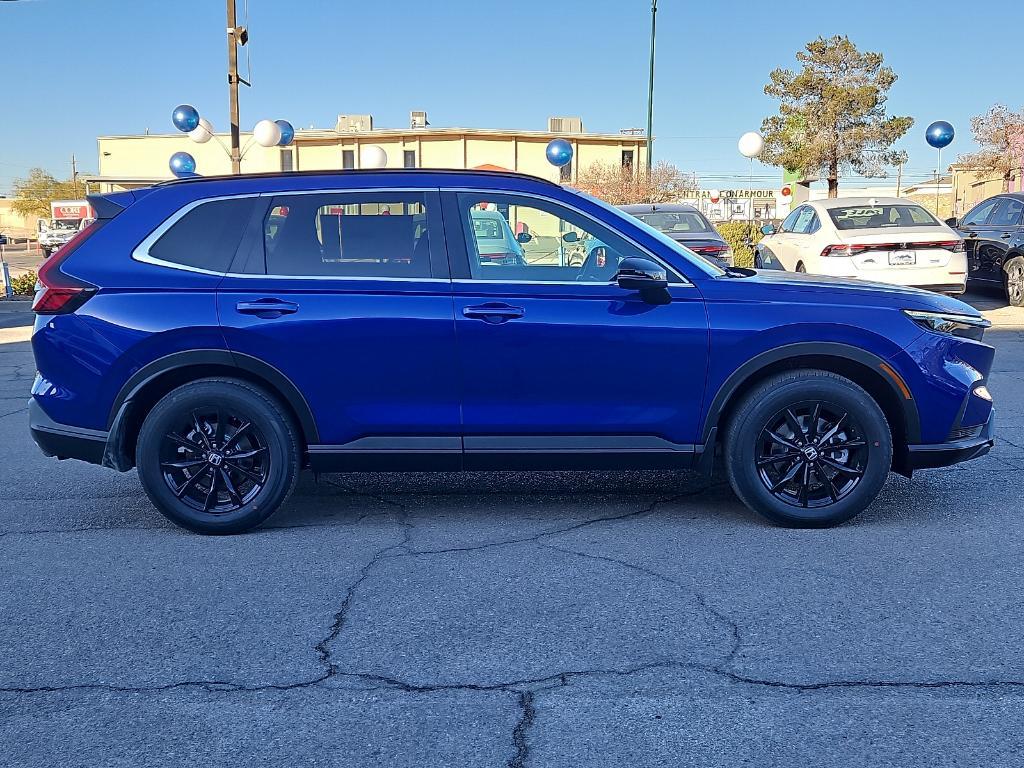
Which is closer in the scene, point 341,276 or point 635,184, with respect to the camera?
point 341,276

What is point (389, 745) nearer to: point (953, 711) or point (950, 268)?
point (953, 711)

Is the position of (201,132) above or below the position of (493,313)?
above

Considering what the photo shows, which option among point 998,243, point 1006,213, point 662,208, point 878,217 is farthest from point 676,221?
point 1006,213

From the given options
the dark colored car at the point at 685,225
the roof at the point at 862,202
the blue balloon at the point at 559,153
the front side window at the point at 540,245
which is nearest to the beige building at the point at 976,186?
the blue balloon at the point at 559,153

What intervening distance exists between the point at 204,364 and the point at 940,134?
2634 centimetres

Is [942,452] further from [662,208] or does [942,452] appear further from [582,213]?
[662,208]

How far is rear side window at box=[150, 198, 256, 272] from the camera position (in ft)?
17.2

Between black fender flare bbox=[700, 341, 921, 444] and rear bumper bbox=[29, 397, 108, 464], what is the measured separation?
3.08 meters

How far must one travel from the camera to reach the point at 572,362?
16.8 ft

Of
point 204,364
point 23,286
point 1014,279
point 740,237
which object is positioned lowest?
point 23,286

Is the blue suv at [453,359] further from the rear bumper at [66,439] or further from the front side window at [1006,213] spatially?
the front side window at [1006,213]

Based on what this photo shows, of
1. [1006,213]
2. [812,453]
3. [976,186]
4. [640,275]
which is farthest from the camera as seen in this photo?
[976,186]

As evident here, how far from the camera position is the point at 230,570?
471 centimetres

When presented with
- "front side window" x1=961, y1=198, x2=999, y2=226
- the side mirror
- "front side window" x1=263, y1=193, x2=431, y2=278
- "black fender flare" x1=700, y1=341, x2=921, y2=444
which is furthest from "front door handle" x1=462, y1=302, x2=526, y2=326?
"front side window" x1=961, y1=198, x2=999, y2=226
